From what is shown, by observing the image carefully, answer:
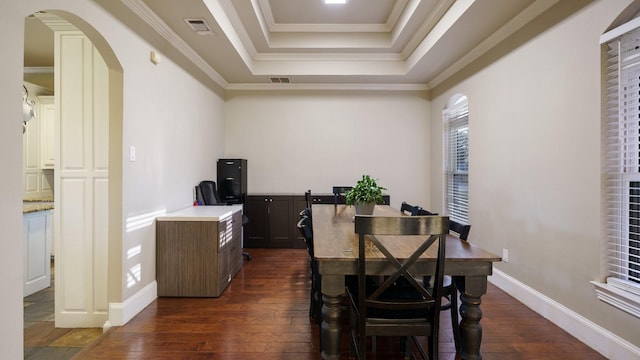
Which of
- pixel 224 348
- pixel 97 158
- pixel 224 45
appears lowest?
pixel 224 348

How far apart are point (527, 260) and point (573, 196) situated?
816 mm

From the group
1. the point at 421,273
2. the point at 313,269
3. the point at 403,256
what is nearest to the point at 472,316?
the point at 421,273

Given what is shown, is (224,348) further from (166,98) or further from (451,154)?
(451,154)

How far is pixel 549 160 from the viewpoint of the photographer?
8.84 ft

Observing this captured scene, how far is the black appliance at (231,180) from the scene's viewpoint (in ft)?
16.5

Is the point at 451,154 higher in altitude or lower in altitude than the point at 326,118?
lower

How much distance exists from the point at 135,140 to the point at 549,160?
11.7ft

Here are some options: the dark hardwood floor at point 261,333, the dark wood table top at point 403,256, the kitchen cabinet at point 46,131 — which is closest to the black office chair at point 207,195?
the dark hardwood floor at point 261,333

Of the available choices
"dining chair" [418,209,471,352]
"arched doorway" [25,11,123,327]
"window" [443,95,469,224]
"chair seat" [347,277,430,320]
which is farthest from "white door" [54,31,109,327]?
"window" [443,95,469,224]

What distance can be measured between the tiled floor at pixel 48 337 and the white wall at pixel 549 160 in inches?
147

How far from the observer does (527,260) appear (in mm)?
2963

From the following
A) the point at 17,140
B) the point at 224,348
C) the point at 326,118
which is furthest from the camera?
the point at 326,118

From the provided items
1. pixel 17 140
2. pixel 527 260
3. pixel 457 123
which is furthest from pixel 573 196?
Answer: pixel 17 140

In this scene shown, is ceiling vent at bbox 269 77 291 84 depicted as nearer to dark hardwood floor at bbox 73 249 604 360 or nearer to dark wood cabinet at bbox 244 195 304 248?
dark wood cabinet at bbox 244 195 304 248
